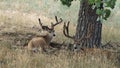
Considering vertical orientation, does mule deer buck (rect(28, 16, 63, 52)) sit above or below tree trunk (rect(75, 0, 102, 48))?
below

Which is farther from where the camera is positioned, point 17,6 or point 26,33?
point 17,6

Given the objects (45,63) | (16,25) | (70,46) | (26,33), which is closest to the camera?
(45,63)

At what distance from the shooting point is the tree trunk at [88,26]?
10.5m

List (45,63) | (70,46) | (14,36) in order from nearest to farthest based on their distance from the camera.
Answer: (45,63), (70,46), (14,36)

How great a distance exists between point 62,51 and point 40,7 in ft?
46.0

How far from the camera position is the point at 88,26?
1062 centimetres

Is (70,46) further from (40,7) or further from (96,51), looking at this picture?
(40,7)

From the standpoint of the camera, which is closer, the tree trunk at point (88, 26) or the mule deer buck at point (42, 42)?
the mule deer buck at point (42, 42)

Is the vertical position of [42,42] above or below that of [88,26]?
below

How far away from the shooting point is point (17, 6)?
2245 centimetres

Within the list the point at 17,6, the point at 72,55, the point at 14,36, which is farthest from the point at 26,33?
the point at 17,6

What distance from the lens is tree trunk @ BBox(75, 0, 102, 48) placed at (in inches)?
415

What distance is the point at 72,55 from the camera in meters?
9.41

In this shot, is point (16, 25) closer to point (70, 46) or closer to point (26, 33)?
point (26, 33)
